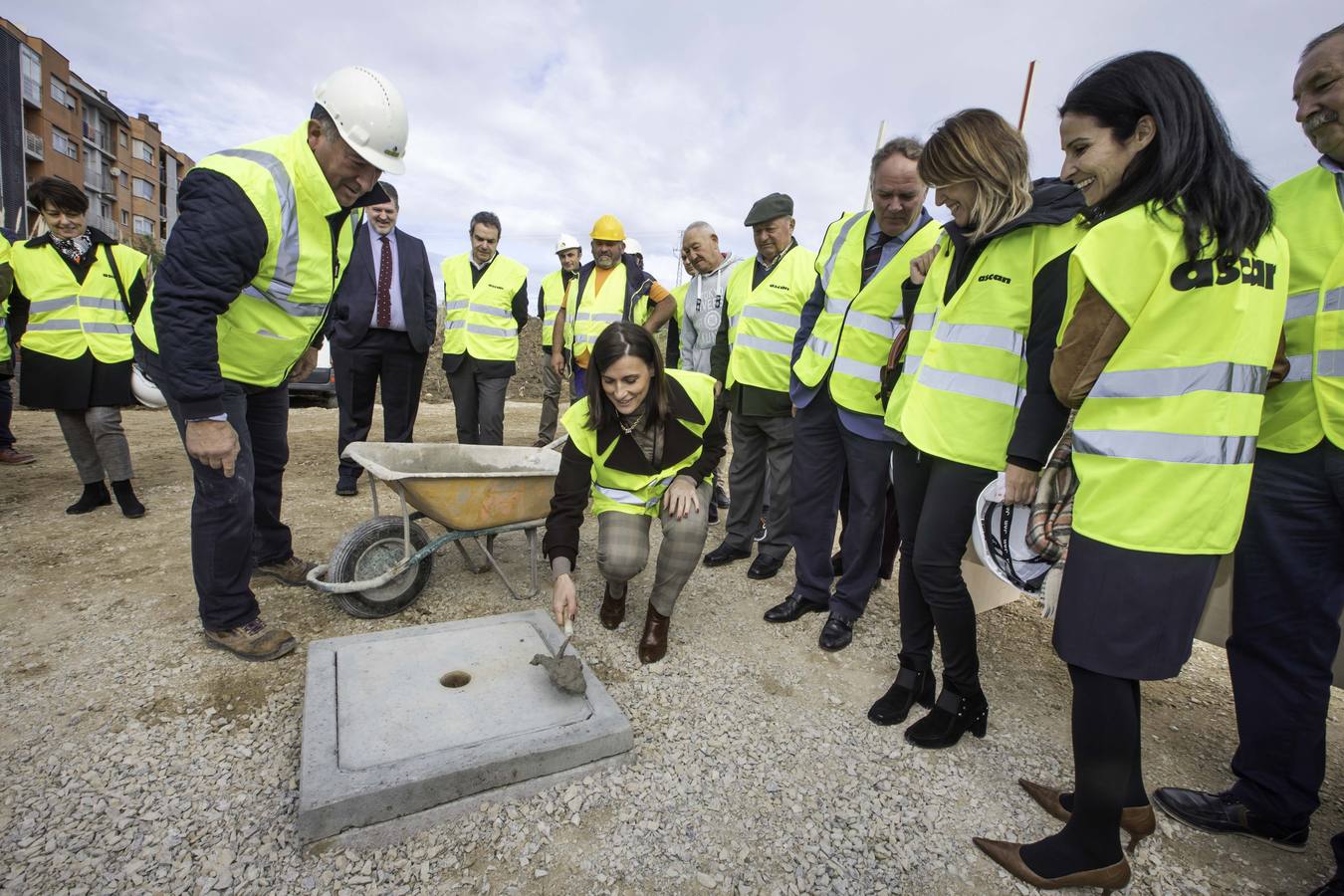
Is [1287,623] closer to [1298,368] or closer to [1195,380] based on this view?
[1298,368]

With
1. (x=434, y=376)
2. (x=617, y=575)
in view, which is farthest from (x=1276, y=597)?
(x=434, y=376)

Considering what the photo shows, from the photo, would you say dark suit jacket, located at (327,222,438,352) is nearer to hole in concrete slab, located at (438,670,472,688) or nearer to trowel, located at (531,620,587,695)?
hole in concrete slab, located at (438,670,472,688)

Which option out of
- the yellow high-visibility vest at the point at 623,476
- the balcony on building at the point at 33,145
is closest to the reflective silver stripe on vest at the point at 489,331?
the yellow high-visibility vest at the point at 623,476

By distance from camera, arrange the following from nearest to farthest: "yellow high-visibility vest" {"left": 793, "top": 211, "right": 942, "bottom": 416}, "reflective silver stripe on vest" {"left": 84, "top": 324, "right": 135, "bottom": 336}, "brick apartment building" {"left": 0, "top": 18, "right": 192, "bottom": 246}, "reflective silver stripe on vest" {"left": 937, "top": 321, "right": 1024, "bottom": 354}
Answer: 1. "reflective silver stripe on vest" {"left": 937, "top": 321, "right": 1024, "bottom": 354}
2. "yellow high-visibility vest" {"left": 793, "top": 211, "right": 942, "bottom": 416}
3. "reflective silver stripe on vest" {"left": 84, "top": 324, "right": 135, "bottom": 336}
4. "brick apartment building" {"left": 0, "top": 18, "right": 192, "bottom": 246}

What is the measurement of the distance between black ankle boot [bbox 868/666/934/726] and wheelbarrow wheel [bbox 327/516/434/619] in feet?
6.98

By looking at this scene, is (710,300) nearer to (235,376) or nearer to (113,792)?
(235,376)

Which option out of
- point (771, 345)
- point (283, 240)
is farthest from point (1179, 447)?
point (283, 240)

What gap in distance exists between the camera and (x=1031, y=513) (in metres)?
1.75

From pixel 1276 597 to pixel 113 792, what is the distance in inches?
130

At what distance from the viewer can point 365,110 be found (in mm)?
2236

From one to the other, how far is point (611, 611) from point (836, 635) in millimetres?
A: 1043

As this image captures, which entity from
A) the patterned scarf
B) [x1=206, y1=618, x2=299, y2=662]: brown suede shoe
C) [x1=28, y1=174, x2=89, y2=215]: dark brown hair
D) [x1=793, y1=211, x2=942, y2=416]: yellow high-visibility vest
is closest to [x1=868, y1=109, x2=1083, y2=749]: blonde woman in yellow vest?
[x1=793, y1=211, x2=942, y2=416]: yellow high-visibility vest

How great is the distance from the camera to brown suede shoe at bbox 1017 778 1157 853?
1.79 m

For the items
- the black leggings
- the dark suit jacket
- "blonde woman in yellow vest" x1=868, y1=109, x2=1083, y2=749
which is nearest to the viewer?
the black leggings
